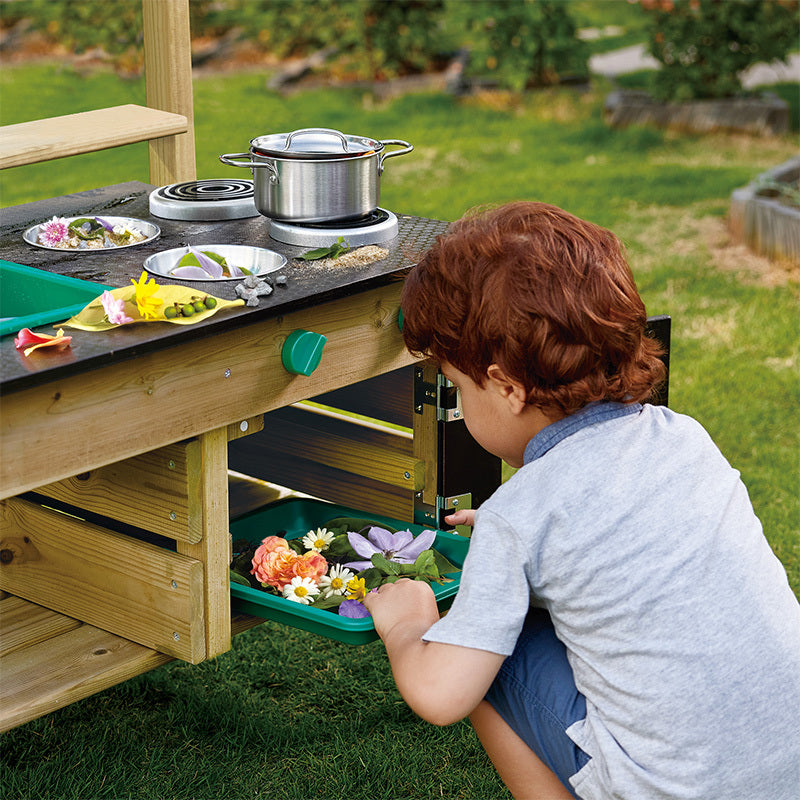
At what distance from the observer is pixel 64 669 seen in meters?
1.92

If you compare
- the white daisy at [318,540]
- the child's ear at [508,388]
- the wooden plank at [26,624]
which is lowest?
the wooden plank at [26,624]

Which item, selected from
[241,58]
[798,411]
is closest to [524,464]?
[798,411]

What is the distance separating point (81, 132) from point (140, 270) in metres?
0.39

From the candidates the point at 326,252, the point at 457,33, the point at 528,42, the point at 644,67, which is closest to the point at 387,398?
the point at 326,252

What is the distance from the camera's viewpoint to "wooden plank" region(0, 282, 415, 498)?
159 centimetres

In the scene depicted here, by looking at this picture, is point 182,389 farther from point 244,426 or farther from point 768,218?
point 768,218

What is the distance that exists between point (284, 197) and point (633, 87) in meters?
5.86

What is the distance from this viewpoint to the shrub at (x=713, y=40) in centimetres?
666

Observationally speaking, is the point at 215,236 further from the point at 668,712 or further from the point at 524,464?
the point at 668,712

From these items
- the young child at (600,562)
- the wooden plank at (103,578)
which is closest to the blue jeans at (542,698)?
the young child at (600,562)

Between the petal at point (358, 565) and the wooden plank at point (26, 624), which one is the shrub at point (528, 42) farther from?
the wooden plank at point (26, 624)

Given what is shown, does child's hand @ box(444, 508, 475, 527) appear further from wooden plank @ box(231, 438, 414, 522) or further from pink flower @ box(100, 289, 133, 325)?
pink flower @ box(100, 289, 133, 325)

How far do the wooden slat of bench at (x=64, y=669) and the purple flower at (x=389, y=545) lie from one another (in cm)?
39

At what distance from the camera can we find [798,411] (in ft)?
12.6
